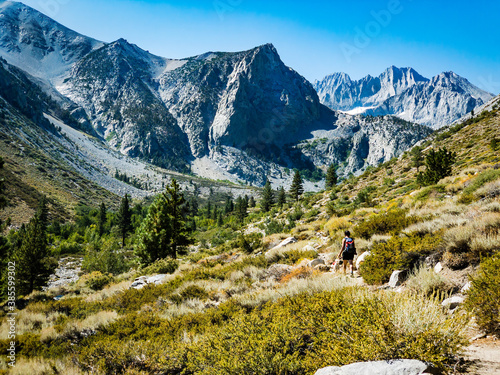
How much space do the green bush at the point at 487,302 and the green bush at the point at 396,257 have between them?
2.10 meters

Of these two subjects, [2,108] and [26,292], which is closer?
[26,292]

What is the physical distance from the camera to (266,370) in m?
3.54

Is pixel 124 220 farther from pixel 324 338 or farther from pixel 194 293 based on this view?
pixel 324 338

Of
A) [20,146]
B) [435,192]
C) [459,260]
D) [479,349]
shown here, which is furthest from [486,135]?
[20,146]

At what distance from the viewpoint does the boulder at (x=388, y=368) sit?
2518 mm

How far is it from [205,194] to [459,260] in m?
165

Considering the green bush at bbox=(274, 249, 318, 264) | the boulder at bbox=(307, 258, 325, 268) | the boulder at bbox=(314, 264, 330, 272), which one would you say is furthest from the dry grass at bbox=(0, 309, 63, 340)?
the boulder at bbox=(314, 264, 330, 272)

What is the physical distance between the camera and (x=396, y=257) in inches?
243

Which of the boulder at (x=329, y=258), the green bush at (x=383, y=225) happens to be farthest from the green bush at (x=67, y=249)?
the green bush at (x=383, y=225)

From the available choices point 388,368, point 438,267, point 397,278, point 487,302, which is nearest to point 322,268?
point 397,278

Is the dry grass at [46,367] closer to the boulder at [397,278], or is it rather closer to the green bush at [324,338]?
the green bush at [324,338]

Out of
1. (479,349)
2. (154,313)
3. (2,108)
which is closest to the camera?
(479,349)

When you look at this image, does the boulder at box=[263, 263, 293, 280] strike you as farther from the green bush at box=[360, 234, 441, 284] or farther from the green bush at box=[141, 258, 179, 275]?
the green bush at box=[141, 258, 179, 275]

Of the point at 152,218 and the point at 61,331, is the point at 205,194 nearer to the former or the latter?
the point at 152,218
